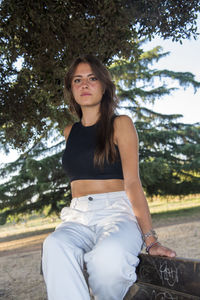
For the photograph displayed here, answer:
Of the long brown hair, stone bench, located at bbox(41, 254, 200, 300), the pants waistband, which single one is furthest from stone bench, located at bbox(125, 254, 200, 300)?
the long brown hair

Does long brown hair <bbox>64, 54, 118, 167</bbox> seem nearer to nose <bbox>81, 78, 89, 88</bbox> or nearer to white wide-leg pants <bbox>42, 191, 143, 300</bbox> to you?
nose <bbox>81, 78, 89, 88</bbox>

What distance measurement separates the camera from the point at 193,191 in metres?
18.7

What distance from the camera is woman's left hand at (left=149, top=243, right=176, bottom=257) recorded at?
219cm

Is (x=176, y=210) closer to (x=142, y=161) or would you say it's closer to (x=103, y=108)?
(x=142, y=161)

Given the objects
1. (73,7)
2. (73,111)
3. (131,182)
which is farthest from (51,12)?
(131,182)

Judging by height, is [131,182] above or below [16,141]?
below

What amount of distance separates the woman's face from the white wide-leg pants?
1118 millimetres

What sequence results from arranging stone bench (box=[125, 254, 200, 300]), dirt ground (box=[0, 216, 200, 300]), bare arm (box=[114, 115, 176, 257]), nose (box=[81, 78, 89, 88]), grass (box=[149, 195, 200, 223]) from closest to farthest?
stone bench (box=[125, 254, 200, 300])
bare arm (box=[114, 115, 176, 257])
nose (box=[81, 78, 89, 88])
dirt ground (box=[0, 216, 200, 300])
grass (box=[149, 195, 200, 223])

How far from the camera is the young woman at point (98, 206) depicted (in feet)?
7.16

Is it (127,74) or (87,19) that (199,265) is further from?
(127,74)

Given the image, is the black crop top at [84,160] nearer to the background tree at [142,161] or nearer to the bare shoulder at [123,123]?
the bare shoulder at [123,123]

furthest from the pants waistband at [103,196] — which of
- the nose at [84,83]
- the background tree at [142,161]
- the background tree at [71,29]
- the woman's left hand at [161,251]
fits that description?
the background tree at [142,161]

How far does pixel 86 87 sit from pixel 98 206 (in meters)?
1.10

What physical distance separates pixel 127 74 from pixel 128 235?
653 inches
